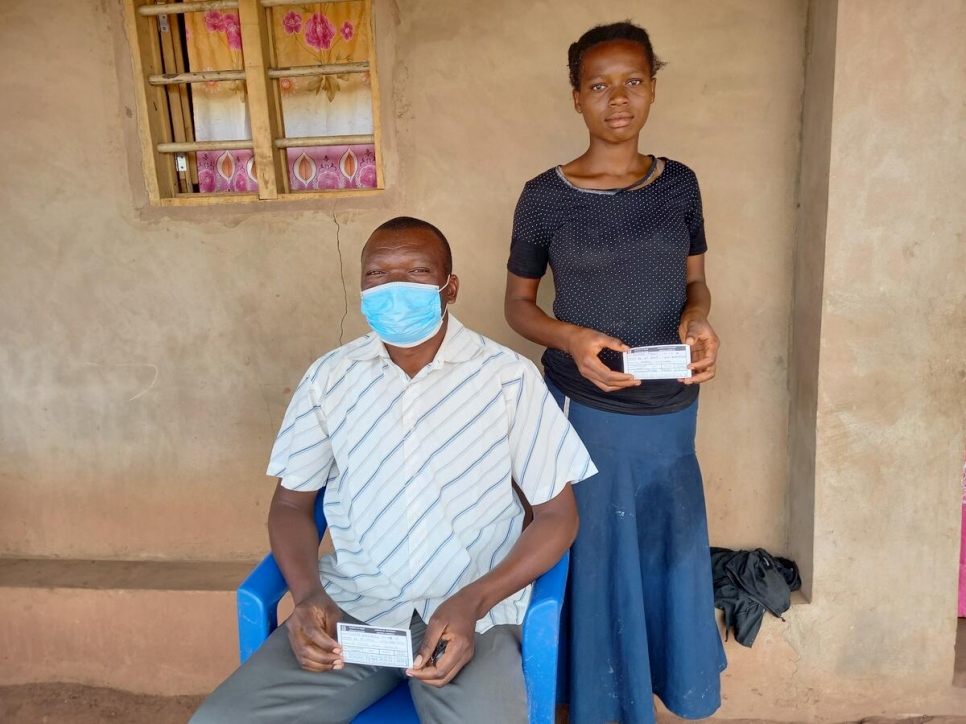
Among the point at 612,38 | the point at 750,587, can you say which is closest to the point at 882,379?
the point at 750,587

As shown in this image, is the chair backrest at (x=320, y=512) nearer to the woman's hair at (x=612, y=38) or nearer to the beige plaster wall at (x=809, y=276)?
the woman's hair at (x=612, y=38)

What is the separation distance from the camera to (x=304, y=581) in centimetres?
173

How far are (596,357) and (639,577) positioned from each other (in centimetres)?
66

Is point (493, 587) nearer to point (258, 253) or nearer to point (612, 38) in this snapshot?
point (612, 38)

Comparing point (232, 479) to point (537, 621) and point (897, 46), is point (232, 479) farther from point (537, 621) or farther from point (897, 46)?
point (897, 46)

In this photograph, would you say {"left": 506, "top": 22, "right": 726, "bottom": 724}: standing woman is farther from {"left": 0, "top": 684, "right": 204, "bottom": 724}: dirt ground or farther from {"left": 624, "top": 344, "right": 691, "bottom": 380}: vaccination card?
{"left": 0, "top": 684, "right": 204, "bottom": 724}: dirt ground

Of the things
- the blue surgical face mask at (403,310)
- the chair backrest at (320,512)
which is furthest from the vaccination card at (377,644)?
the blue surgical face mask at (403,310)

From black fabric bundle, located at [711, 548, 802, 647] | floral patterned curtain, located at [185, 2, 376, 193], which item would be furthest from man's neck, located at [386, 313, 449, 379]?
black fabric bundle, located at [711, 548, 802, 647]

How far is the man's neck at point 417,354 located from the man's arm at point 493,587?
0.44 metres

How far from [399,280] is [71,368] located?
6.35 ft

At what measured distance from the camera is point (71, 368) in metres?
2.96

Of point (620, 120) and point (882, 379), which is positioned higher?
point (620, 120)

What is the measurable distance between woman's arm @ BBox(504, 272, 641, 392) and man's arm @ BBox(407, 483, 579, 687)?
0.94 feet

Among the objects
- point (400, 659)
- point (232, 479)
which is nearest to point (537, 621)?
point (400, 659)
